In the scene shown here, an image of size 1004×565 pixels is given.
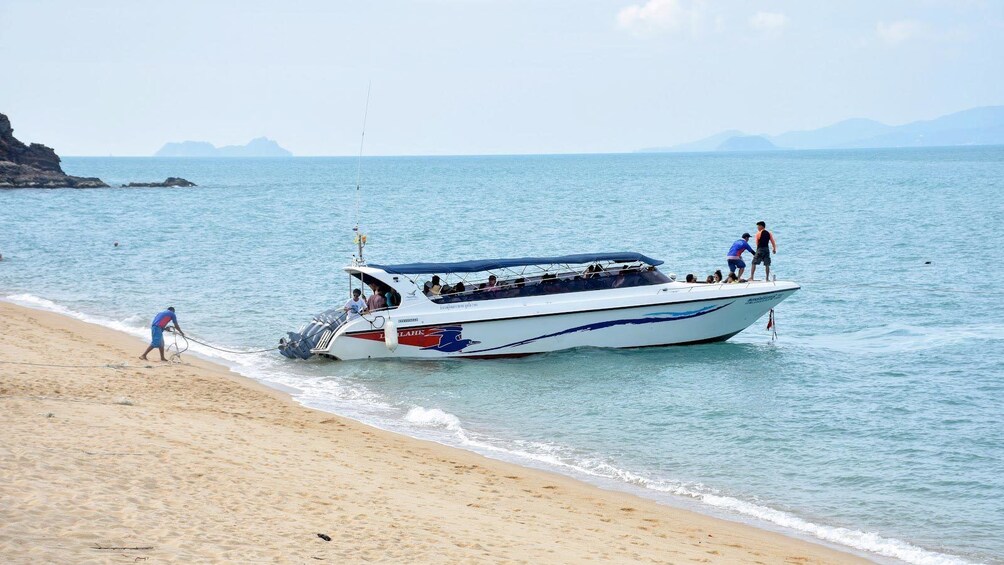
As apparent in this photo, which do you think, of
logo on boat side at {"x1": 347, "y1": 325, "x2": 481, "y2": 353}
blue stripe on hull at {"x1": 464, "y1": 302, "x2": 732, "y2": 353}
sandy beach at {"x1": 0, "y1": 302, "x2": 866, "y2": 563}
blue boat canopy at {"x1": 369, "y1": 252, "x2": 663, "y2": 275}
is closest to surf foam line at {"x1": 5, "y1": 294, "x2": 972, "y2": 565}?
sandy beach at {"x1": 0, "y1": 302, "x2": 866, "y2": 563}

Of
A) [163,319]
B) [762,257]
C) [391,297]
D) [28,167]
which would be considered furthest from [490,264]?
[28,167]

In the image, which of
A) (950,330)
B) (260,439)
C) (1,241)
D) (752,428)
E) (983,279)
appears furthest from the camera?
(1,241)

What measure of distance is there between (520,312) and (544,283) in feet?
3.27

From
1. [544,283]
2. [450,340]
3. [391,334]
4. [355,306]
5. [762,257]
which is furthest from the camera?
[762,257]

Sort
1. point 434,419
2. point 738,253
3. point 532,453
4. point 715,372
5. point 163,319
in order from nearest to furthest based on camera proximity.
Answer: point 532,453
point 434,419
point 163,319
point 715,372
point 738,253

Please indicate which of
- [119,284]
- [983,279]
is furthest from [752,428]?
[119,284]

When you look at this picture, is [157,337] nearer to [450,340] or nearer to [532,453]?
[450,340]

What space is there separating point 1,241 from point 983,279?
44.4m

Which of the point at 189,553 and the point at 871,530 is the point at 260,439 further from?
the point at 871,530

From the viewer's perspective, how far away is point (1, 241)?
47.5 meters

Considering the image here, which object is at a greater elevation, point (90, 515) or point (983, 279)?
point (983, 279)

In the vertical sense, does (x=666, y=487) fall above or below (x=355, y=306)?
below

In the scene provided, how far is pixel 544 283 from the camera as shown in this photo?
22141mm

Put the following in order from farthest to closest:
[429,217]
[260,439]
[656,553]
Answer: [429,217] → [260,439] → [656,553]
